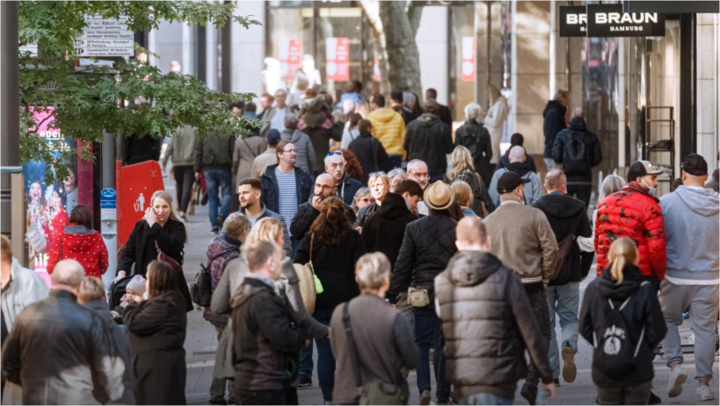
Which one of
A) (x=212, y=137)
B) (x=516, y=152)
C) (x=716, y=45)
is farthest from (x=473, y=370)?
(x=212, y=137)

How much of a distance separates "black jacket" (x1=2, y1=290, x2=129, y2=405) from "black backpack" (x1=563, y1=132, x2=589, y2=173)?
→ 1263 centimetres

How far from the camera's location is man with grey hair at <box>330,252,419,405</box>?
27.8ft

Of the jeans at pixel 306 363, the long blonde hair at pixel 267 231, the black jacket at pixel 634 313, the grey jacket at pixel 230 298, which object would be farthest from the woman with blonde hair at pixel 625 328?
→ the jeans at pixel 306 363

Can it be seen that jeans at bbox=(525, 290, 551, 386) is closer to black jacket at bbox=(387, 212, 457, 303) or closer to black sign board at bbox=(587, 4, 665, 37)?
black jacket at bbox=(387, 212, 457, 303)

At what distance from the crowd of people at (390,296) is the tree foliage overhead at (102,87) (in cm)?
94

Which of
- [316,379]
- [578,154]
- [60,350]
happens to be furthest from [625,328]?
Result: [578,154]

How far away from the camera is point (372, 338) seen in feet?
27.8

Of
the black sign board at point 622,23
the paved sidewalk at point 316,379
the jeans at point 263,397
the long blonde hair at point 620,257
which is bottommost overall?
the paved sidewalk at point 316,379

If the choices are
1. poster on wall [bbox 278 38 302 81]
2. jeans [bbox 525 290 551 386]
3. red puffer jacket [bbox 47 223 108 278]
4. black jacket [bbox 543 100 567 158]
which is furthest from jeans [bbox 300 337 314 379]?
poster on wall [bbox 278 38 302 81]

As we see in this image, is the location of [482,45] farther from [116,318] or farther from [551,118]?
[116,318]

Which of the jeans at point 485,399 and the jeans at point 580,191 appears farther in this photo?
the jeans at point 580,191

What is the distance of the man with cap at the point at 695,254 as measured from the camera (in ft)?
38.3

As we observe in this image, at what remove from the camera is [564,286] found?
1244 cm

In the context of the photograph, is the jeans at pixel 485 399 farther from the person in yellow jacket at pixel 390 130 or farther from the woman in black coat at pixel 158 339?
the person in yellow jacket at pixel 390 130
